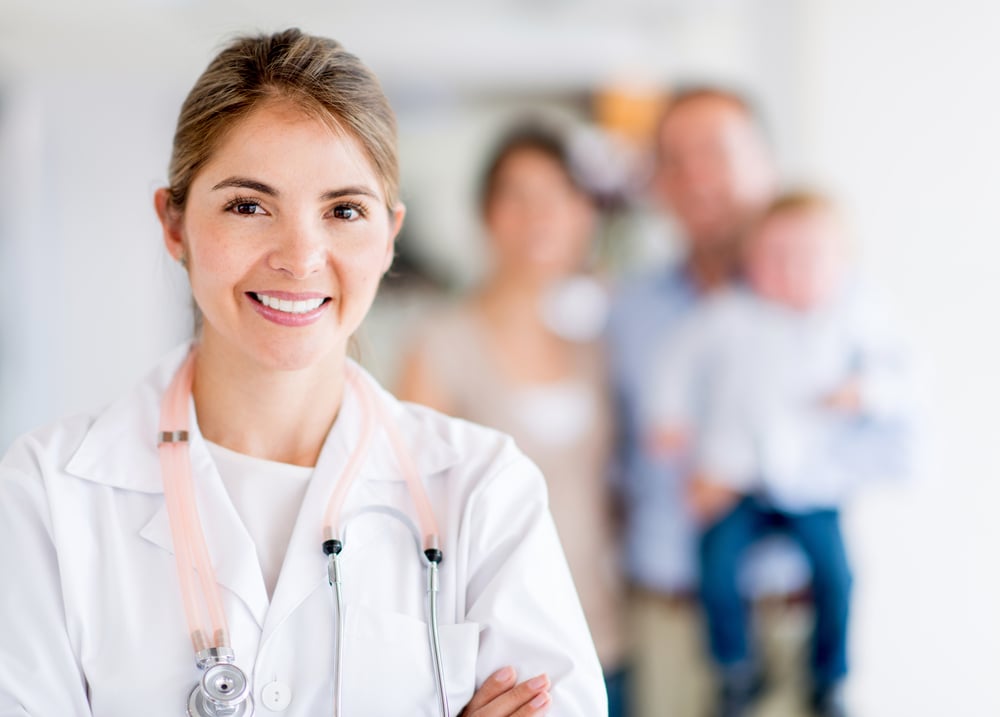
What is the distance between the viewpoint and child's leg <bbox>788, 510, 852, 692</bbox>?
2.72 metres

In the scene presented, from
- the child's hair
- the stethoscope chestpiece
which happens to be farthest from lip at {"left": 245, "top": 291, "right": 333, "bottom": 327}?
the child's hair

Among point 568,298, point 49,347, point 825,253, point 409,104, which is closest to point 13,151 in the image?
point 49,347

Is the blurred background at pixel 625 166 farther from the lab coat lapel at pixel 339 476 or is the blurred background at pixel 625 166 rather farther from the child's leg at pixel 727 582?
the lab coat lapel at pixel 339 476

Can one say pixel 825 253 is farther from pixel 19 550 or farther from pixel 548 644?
pixel 19 550

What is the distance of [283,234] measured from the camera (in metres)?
1.03

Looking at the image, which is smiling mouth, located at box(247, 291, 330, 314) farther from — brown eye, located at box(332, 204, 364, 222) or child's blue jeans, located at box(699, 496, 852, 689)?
child's blue jeans, located at box(699, 496, 852, 689)

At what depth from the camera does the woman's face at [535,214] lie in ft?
9.37

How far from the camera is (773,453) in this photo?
2783 mm

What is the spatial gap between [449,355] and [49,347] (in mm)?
1352

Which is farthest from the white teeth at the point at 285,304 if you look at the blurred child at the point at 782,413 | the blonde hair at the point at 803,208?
the blonde hair at the point at 803,208

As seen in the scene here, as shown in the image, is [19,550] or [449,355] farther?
[449,355]

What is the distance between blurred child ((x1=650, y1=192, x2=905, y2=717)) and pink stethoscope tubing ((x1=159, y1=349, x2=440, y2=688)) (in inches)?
67.9

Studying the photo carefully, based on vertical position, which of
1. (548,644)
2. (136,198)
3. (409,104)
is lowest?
(548,644)

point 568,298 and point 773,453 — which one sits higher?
point 568,298
